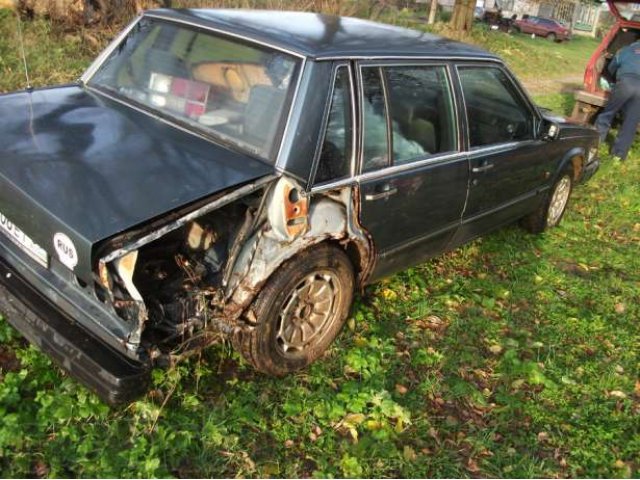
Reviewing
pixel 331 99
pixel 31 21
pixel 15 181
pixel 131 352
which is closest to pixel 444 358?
pixel 331 99

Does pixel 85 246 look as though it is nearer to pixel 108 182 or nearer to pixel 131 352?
pixel 108 182

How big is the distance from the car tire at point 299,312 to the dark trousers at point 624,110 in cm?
686

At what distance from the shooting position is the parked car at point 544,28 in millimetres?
35719

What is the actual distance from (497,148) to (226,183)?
239 cm

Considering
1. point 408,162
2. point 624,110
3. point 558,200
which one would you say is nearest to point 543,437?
point 408,162

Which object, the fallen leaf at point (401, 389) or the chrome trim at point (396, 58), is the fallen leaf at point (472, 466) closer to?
the fallen leaf at point (401, 389)

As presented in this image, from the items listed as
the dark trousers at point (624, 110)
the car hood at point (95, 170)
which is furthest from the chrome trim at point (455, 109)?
the dark trousers at point (624, 110)

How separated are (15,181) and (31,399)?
42.7 inches

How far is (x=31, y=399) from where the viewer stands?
282cm

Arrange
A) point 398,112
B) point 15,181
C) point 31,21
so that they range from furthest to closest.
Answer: point 31,21
point 398,112
point 15,181

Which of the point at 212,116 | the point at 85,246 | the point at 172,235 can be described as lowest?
the point at 172,235

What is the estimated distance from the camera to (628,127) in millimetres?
8578

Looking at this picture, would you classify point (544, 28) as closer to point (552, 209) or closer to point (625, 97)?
point (625, 97)

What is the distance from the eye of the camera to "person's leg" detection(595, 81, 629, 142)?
8.41 m
